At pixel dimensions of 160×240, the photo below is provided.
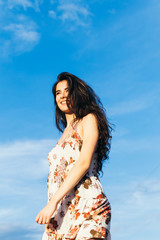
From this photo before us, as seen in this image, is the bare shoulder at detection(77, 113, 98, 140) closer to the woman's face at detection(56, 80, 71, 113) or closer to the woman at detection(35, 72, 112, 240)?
the woman at detection(35, 72, 112, 240)

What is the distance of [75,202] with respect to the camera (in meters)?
4.89

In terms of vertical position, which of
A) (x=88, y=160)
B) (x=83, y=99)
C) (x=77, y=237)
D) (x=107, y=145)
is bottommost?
(x=77, y=237)

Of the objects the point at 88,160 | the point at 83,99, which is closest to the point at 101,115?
the point at 83,99

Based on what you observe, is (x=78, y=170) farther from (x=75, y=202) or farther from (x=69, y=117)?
(x=69, y=117)

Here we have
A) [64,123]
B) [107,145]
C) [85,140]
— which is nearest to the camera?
[85,140]

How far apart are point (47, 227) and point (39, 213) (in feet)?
1.68

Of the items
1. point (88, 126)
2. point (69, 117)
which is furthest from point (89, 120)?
point (69, 117)

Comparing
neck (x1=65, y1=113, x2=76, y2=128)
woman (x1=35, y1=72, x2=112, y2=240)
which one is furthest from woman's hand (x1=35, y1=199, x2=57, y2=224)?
neck (x1=65, y1=113, x2=76, y2=128)

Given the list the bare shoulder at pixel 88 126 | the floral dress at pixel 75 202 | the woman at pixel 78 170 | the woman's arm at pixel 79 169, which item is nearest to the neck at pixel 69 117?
the woman at pixel 78 170

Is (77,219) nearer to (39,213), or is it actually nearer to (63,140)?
(39,213)

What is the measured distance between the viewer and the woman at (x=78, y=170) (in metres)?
4.68

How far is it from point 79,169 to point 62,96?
119 cm

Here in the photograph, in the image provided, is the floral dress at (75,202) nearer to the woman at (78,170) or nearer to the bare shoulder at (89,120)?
the woman at (78,170)

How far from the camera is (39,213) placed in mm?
4617
